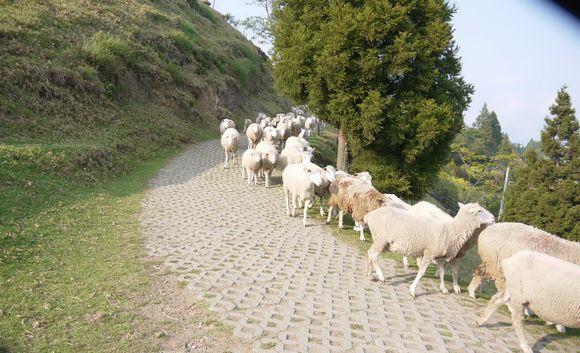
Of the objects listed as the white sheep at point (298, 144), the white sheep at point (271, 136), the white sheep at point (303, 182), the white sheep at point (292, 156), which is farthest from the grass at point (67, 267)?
the white sheep at point (271, 136)

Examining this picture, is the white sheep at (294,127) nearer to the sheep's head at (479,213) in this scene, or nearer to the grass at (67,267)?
the grass at (67,267)

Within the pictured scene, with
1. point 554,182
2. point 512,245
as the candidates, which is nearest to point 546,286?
point 512,245

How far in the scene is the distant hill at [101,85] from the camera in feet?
45.7

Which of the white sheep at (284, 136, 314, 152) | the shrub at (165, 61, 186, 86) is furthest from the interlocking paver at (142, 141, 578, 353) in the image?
the shrub at (165, 61, 186, 86)

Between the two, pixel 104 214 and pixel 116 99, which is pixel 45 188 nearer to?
pixel 104 214

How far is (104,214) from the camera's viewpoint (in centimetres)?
1018

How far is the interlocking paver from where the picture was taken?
5652 mm

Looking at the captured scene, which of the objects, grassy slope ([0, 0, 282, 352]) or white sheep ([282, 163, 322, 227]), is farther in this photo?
white sheep ([282, 163, 322, 227])

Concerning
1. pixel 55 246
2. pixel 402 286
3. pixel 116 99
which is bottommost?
pixel 55 246

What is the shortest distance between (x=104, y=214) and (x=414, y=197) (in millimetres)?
11696

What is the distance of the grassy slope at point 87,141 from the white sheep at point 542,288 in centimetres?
492

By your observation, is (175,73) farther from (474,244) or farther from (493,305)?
(493,305)

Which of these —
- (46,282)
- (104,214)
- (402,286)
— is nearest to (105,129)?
(104,214)

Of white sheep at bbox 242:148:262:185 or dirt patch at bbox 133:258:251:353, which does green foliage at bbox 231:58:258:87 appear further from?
dirt patch at bbox 133:258:251:353
